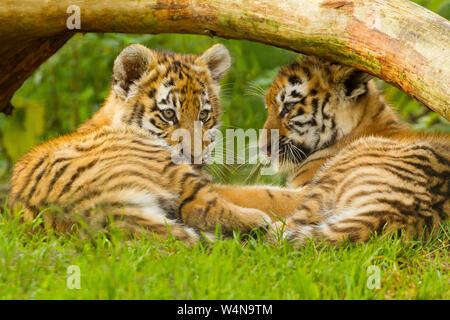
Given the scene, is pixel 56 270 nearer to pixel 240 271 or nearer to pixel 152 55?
pixel 240 271

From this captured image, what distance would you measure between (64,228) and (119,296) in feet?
3.61

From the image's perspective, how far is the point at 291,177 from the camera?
5.25 m

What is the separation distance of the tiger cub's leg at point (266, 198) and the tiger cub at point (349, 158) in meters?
0.10

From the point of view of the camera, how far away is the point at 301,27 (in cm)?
414

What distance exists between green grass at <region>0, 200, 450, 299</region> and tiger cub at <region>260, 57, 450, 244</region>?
0.59 feet

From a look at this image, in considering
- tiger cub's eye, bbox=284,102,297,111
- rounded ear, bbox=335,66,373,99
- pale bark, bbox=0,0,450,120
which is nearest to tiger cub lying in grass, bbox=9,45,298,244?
pale bark, bbox=0,0,450,120

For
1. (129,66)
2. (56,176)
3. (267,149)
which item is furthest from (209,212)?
(129,66)

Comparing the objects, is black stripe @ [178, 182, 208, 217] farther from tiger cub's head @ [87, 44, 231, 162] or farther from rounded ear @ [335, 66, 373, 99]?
rounded ear @ [335, 66, 373, 99]

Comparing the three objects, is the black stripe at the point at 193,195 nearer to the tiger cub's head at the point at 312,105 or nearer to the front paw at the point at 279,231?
the front paw at the point at 279,231

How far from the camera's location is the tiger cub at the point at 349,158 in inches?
145

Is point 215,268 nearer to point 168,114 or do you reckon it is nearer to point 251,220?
point 251,220

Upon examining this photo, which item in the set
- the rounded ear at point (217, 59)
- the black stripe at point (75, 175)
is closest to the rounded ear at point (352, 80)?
the rounded ear at point (217, 59)

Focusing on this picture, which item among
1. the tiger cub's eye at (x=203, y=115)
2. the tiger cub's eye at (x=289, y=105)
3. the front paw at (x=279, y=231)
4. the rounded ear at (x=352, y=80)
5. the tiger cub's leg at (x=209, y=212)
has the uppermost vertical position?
the rounded ear at (x=352, y=80)

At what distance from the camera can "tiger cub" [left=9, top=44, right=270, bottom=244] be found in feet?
12.2
